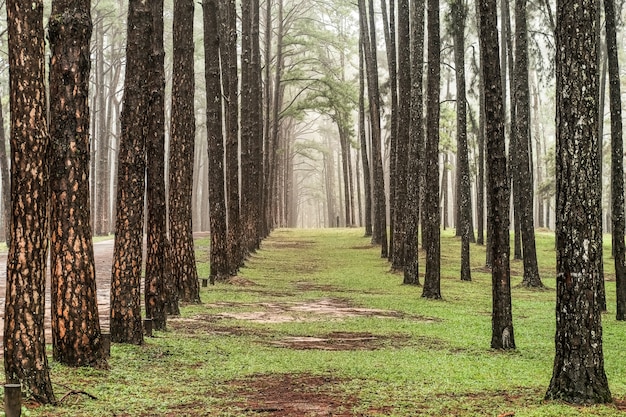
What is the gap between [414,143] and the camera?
22.1 metres

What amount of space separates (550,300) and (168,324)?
34.5 ft

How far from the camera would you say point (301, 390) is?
8.07m

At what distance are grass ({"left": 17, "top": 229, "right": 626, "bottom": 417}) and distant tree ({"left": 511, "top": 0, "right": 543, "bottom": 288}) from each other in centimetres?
247

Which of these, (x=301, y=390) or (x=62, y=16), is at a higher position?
(x=62, y=16)

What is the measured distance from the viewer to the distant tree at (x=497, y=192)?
11273 mm

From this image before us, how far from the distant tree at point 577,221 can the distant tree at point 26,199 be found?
4.77 meters

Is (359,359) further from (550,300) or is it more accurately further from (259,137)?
(259,137)

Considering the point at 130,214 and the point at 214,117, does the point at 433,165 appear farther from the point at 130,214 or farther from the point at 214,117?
the point at 130,214

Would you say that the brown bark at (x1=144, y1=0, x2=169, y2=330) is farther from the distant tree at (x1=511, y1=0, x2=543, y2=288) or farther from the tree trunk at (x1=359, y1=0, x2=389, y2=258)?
the tree trunk at (x1=359, y1=0, x2=389, y2=258)

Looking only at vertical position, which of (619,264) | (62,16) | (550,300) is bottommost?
(550,300)

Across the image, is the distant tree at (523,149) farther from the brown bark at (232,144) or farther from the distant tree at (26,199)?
the distant tree at (26,199)

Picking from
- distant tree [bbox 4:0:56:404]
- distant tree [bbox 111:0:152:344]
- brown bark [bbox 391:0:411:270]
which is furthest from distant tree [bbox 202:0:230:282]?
distant tree [bbox 4:0:56:404]

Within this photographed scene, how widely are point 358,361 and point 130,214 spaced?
355cm

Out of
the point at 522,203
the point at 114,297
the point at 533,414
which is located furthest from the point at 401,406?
the point at 522,203
